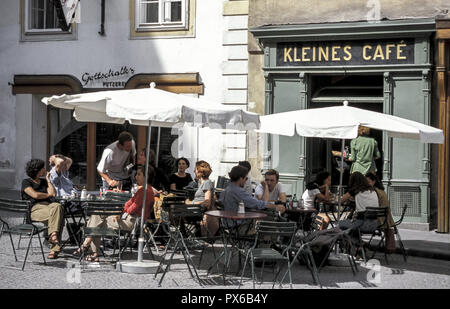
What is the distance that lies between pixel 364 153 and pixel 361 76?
5.73 ft

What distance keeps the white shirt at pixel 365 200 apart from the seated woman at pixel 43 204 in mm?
4112

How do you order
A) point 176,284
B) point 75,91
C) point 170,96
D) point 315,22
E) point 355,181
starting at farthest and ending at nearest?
point 75,91 < point 315,22 < point 355,181 < point 170,96 < point 176,284

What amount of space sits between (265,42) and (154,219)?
20.3 ft

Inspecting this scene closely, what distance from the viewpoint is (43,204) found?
1091cm

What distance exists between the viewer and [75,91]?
1938 cm

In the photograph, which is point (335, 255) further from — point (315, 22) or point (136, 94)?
point (315, 22)

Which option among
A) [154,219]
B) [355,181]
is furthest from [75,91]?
[355,181]

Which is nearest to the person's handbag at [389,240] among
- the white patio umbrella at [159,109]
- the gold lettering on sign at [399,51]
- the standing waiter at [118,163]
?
the white patio umbrella at [159,109]

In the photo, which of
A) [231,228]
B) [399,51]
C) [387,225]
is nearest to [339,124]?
[231,228]

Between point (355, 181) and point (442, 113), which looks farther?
point (442, 113)

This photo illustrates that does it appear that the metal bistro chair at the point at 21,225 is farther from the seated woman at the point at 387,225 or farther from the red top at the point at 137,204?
the seated woman at the point at 387,225

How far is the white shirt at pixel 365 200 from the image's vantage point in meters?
11.6

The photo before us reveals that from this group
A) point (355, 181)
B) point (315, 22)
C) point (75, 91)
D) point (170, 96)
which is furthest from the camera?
point (75, 91)

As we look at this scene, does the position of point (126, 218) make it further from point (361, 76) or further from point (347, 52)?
point (361, 76)
